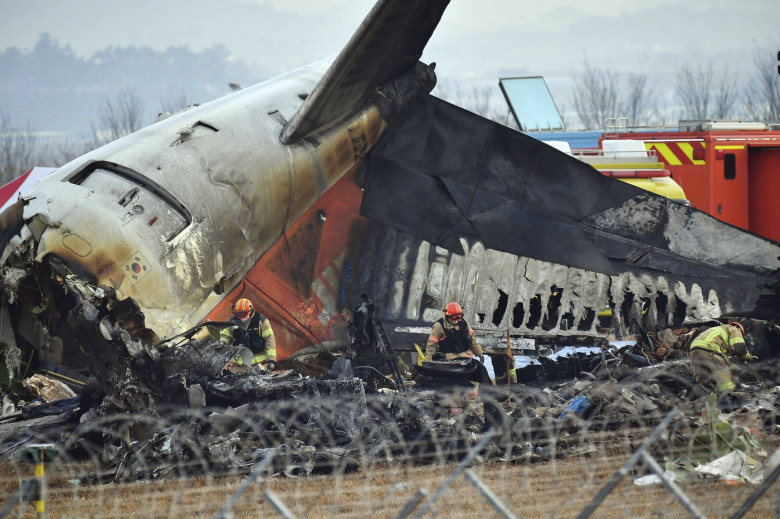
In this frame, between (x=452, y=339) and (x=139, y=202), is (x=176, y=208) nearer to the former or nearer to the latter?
(x=139, y=202)

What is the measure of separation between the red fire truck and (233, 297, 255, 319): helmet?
1295 centimetres

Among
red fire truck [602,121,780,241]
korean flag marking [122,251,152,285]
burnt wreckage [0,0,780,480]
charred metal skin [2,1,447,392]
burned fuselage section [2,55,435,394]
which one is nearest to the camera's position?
burned fuselage section [2,55,435,394]

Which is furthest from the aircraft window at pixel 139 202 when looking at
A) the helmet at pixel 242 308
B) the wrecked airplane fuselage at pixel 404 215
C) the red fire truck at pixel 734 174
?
the red fire truck at pixel 734 174

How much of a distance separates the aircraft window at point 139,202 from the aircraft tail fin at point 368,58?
2394 mm

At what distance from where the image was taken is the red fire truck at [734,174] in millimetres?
21531

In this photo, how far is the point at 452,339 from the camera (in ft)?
44.3

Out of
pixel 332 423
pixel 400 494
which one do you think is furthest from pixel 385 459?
pixel 332 423

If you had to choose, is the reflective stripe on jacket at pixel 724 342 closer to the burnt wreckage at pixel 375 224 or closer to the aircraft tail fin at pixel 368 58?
the burnt wreckage at pixel 375 224

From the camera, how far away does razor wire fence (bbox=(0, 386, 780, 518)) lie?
834cm

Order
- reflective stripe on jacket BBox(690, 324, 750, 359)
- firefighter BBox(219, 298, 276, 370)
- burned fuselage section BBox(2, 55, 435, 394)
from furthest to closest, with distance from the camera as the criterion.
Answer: firefighter BBox(219, 298, 276, 370) < reflective stripe on jacket BBox(690, 324, 750, 359) < burned fuselage section BBox(2, 55, 435, 394)

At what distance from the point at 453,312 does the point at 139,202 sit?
4753mm

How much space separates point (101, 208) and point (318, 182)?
3611mm

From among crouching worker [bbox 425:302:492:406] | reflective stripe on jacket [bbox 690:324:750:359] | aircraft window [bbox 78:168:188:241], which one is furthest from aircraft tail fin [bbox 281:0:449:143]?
reflective stripe on jacket [bbox 690:324:750:359]

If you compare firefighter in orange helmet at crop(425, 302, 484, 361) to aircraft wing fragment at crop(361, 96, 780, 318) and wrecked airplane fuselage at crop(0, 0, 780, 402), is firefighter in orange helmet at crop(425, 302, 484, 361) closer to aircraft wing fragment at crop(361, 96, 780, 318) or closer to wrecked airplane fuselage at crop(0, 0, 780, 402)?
wrecked airplane fuselage at crop(0, 0, 780, 402)
